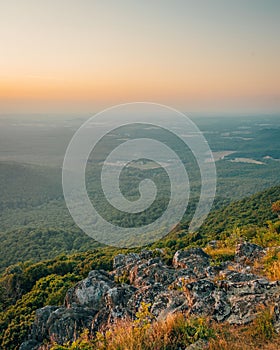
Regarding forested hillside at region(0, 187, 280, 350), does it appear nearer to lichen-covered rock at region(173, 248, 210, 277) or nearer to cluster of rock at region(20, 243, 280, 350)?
lichen-covered rock at region(173, 248, 210, 277)

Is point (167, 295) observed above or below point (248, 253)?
above

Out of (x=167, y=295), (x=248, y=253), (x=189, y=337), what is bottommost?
(x=248, y=253)

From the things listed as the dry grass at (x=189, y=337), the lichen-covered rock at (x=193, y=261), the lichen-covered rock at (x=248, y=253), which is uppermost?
the dry grass at (x=189, y=337)

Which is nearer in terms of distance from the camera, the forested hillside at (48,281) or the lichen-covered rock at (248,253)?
the lichen-covered rock at (248,253)

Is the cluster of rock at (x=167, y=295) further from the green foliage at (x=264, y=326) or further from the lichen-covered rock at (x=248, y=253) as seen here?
the green foliage at (x=264, y=326)

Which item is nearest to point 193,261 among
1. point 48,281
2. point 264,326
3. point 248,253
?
point 248,253

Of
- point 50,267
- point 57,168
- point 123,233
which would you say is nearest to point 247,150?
point 57,168

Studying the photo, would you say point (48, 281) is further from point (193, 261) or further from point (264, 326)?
point (264, 326)

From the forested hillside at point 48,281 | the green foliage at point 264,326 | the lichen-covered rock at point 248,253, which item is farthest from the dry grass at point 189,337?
the lichen-covered rock at point 248,253

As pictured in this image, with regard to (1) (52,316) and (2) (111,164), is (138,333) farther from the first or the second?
(2) (111,164)

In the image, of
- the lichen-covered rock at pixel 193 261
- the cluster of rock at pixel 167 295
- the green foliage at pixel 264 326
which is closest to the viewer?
the green foliage at pixel 264 326
